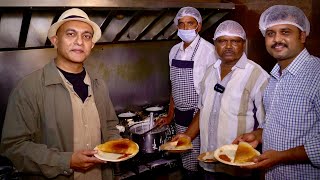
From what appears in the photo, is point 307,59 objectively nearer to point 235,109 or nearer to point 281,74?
point 281,74

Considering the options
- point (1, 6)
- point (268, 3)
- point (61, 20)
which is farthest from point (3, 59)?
point (268, 3)

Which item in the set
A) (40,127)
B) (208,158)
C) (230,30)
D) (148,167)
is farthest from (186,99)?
(40,127)

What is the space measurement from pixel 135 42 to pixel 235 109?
240 cm

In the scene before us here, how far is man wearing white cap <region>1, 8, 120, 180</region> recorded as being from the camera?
189 centimetres

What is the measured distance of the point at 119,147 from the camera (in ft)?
7.08

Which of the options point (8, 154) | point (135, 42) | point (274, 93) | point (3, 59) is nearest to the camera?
point (8, 154)

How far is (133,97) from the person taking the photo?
4.58 metres

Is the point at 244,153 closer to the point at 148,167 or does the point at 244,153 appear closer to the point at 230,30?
the point at 230,30

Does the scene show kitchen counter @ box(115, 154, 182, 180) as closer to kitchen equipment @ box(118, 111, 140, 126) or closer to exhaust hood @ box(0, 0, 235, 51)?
kitchen equipment @ box(118, 111, 140, 126)

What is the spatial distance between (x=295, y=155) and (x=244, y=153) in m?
0.38

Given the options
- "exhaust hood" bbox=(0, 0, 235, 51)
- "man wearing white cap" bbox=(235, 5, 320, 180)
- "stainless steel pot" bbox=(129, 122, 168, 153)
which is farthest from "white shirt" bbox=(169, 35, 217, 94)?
"man wearing white cap" bbox=(235, 5, 320, 180)

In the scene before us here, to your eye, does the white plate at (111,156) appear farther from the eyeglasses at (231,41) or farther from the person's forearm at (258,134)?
the eyeglasses at (231,41)

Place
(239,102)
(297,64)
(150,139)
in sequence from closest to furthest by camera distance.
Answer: (297,64)
(239,102)
(150,139)

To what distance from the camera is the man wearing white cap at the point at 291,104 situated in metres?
1.83
